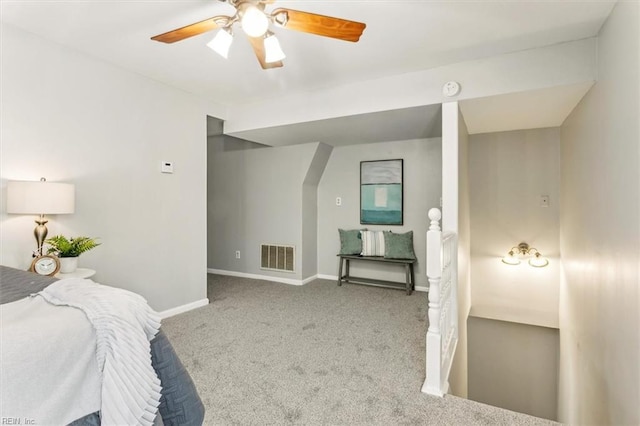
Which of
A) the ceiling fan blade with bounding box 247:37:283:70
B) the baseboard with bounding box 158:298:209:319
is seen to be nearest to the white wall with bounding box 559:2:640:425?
the ceiling fan blade with bounding box 247:37:283:70

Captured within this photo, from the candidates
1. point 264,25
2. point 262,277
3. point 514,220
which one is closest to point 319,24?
point 264,25

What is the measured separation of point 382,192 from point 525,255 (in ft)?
6.03

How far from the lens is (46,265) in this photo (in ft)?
6.77

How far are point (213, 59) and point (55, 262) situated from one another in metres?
1.85

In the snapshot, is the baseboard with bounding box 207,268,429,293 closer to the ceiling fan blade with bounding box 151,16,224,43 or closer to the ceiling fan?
the ceiling fan

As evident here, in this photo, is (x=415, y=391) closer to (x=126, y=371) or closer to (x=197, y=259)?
(x=126, y=371)

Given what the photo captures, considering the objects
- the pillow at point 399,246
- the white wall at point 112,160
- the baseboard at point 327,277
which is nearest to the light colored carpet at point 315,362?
the pillow at point 399,246

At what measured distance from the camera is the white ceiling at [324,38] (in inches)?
74.5

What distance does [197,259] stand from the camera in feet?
11.4

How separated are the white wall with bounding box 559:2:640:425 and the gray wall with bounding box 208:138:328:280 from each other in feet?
9.56

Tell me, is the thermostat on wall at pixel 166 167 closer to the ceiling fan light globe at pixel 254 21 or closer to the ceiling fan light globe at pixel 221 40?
the ceiling fan light globe at pixel 221 40

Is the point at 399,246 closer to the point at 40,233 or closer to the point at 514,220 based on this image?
the point at 514,220

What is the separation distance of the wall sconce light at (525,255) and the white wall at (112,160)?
3.48m

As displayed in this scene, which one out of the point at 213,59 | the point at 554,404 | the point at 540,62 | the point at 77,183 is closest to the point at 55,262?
the point at 77,183
